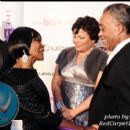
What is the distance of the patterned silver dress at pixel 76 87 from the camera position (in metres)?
2.70

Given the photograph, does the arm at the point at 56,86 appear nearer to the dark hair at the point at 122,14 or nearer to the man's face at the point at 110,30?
the man's face at the point at 110,30

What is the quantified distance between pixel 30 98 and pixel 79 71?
484 mm

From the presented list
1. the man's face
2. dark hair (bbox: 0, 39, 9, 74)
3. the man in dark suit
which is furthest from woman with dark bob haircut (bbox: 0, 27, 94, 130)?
the man's face

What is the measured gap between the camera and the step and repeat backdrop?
2768 millimetres

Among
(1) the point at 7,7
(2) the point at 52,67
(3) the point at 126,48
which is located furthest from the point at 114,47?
(1) the point at 7,7

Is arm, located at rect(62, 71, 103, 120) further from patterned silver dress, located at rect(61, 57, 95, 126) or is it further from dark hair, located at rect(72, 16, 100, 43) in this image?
dark hair, located at rect(72, 16, 100, 43)

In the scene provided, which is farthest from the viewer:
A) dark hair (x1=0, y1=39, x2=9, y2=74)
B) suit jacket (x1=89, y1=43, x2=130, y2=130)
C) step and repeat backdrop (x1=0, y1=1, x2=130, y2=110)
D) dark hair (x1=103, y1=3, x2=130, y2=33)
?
step and repeat backdrop (x1=0, y1=1, x2=130, y2=110)

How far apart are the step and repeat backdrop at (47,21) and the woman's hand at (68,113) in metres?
0.21

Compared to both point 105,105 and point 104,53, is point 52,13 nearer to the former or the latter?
point 104,53

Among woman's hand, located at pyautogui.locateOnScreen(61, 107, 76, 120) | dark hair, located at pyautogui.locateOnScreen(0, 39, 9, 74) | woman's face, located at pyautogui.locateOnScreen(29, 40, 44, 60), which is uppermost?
woman's face, located at pyautogui.locateOnScreen(29, 40, 44, 60)

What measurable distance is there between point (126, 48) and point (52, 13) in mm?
919

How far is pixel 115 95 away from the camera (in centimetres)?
200

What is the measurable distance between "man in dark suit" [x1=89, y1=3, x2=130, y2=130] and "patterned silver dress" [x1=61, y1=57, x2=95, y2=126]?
0.51 m

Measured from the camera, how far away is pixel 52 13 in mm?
2785
